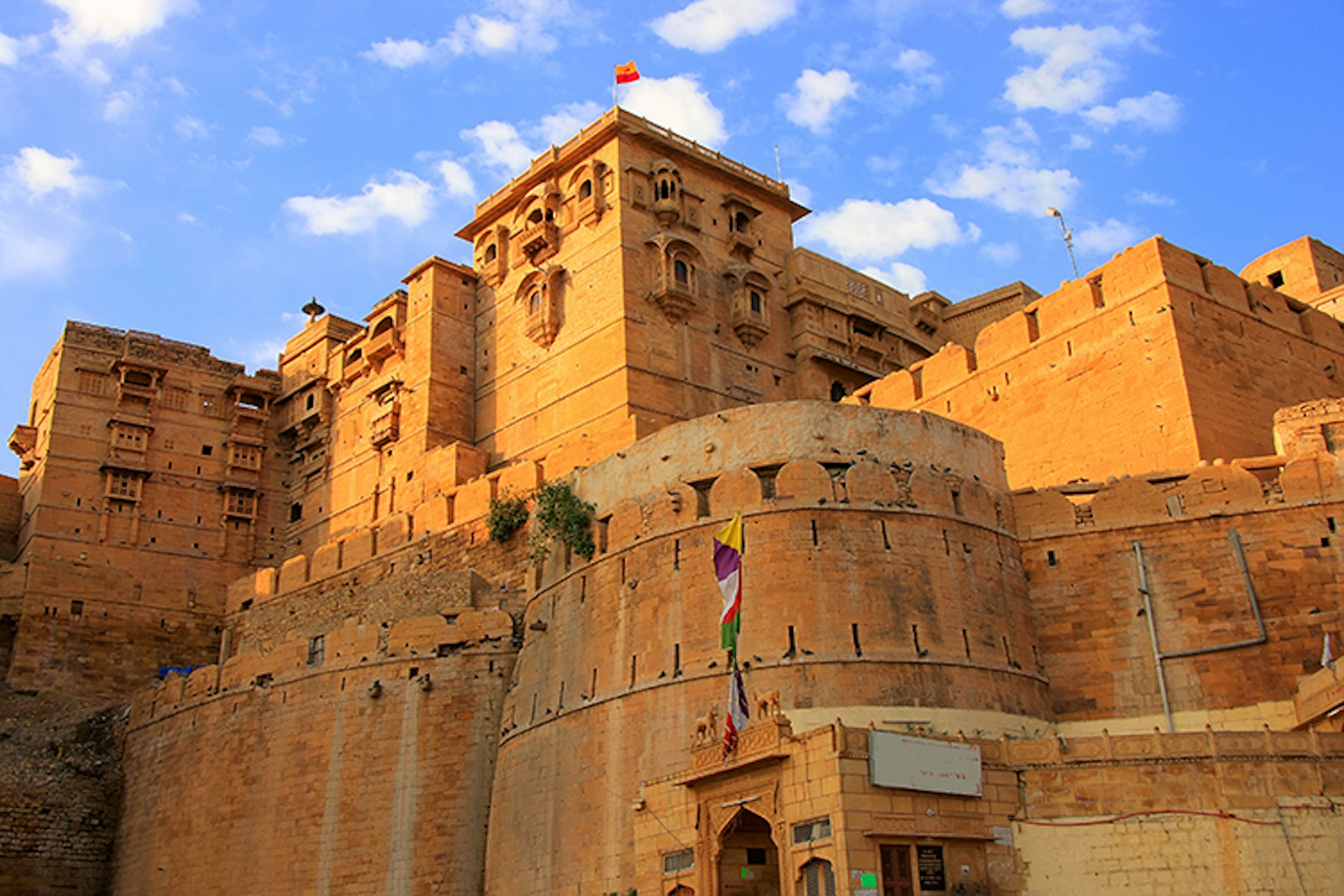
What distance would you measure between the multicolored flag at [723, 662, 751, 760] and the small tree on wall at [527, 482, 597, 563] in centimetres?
636

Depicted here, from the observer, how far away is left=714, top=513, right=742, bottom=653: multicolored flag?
17625 millimetres

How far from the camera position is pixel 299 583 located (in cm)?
3591

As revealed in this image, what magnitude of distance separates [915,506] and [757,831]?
6.08 meters

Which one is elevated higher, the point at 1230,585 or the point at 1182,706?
the point at 1230,585

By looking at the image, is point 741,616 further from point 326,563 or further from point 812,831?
point 326,563

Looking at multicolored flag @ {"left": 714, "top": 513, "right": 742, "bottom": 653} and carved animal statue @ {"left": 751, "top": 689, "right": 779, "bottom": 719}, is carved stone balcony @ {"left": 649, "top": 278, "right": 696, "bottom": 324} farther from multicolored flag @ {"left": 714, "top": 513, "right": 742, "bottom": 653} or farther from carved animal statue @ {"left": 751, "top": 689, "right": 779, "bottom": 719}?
carved animal statue @ {"left": 751, "top": 689, "right": 779, "bottom": 719}

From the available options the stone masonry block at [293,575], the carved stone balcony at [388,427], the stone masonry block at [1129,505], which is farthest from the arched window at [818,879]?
the carved stone balcony at [388,427]

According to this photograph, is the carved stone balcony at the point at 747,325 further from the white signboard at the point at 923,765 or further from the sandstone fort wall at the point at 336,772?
the white signboard at the point at 923,765

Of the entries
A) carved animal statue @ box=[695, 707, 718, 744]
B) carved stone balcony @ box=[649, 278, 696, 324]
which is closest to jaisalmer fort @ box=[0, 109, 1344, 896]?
carved animal statue @ box=[695, 707, 718, 744]

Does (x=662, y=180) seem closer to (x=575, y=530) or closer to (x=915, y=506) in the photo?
(x=575, y=530)

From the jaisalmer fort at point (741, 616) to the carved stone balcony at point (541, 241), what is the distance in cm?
15

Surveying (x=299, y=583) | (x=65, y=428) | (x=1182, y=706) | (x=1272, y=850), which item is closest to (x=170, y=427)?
(x=65, y=428)

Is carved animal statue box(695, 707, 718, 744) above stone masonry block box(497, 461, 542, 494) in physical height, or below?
below

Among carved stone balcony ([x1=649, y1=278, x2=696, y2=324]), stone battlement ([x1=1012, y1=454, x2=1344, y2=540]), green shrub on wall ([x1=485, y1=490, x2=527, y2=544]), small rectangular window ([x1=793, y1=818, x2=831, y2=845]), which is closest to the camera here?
small rectangular window ([x1=793, y1=818, x2=831, y2=845])
